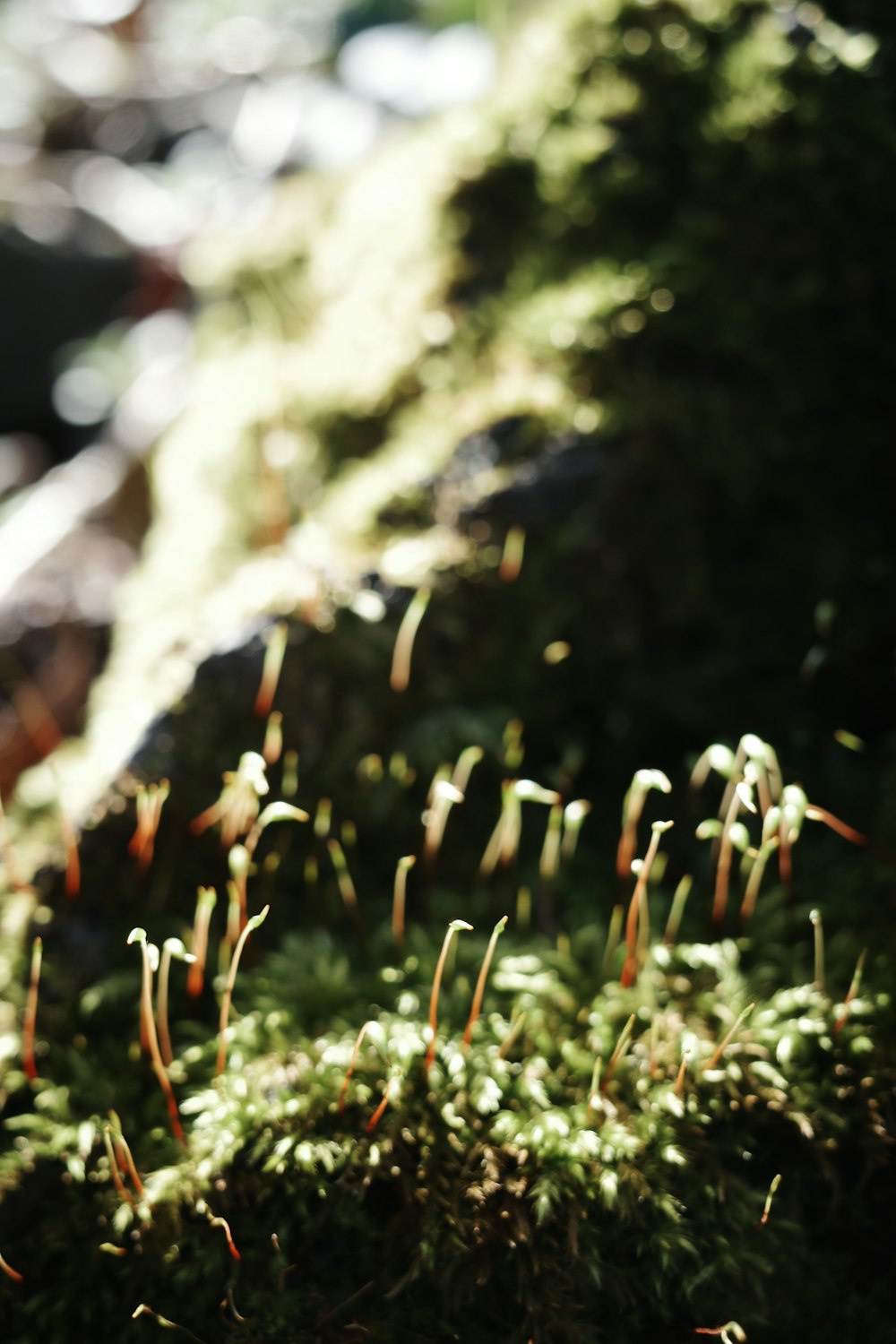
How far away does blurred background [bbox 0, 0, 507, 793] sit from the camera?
2912 mm

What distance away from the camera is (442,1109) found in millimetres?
1379

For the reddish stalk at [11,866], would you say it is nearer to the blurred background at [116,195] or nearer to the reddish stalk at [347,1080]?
the blurred background at [116,195]

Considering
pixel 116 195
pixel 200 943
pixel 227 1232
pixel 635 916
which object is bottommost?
pixel 635 916

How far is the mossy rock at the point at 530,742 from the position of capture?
1320 mm

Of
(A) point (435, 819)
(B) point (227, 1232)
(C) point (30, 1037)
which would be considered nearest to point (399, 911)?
(A) point (435, 819)

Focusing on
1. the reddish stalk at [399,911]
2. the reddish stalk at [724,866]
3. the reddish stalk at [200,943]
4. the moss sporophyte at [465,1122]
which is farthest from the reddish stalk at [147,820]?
the reddish stalk at [724,866]

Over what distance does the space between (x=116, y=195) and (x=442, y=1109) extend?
6316 millimetres

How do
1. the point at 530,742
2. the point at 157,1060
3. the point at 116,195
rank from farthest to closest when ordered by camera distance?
the point at 116,195
the point at 530,742
the point at 157,1060

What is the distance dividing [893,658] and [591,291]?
1187 mm

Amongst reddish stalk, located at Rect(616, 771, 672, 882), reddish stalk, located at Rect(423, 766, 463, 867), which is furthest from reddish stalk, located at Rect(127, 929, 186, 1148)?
reddish stalk, located at Rect(616, 771, 672, 882)

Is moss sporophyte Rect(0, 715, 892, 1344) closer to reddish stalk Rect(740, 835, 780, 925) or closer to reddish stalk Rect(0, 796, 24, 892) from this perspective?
reddish stalk Rect(740, 835, 780, 925)

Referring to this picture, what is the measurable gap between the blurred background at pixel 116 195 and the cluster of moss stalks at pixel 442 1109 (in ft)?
3.16

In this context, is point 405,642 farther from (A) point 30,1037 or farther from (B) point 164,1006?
(A) point 30,1037

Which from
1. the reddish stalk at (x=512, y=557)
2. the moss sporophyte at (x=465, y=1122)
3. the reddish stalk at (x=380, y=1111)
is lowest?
the moss sporophyte at (x=465, y=1122)
